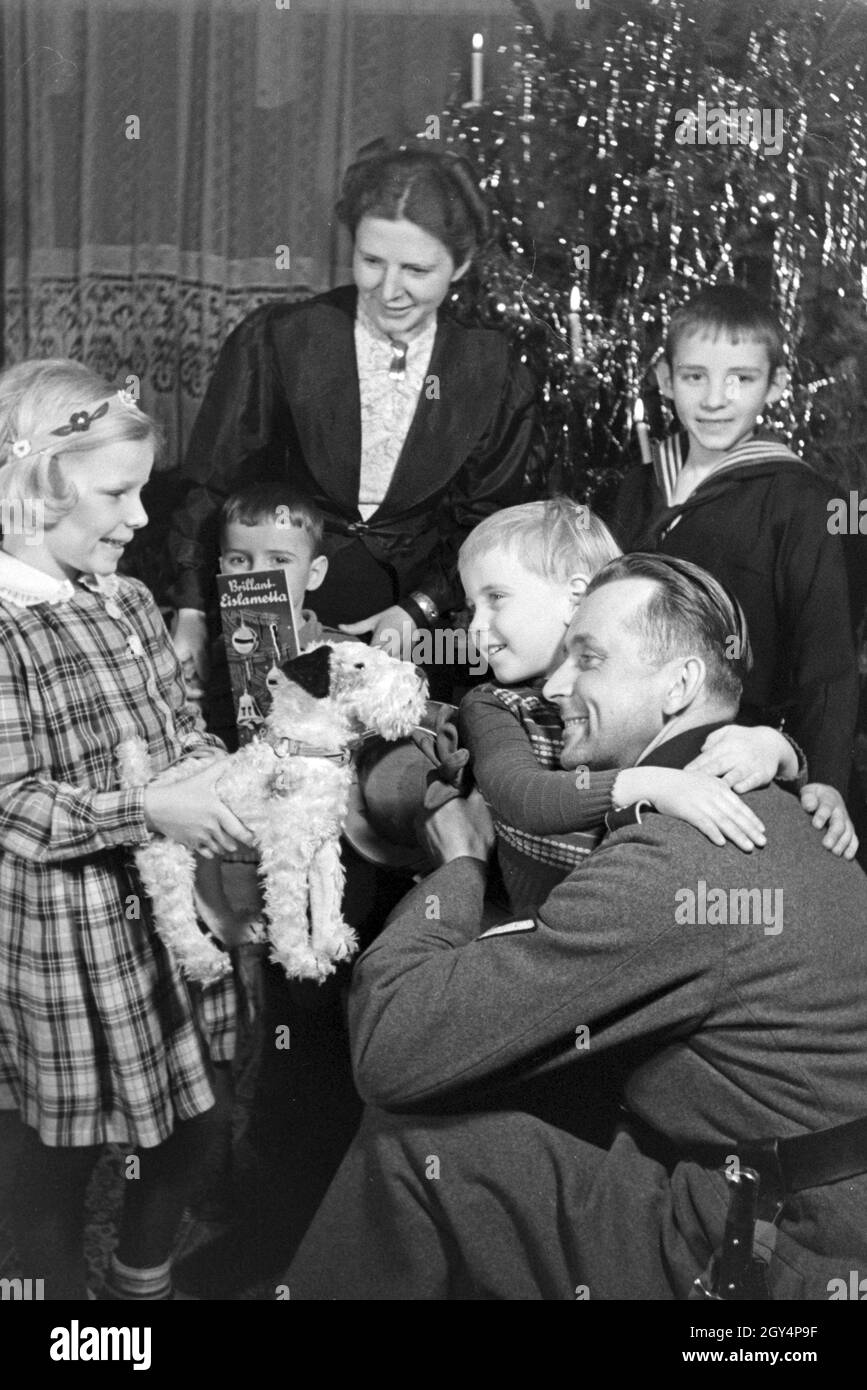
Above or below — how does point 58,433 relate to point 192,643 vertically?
above

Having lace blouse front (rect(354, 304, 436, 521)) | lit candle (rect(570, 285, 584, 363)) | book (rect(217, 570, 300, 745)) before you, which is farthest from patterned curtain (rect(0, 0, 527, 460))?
lit candle (rect(570, 285, 584, 363))

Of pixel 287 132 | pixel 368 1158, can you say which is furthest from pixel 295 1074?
pixel 287 132

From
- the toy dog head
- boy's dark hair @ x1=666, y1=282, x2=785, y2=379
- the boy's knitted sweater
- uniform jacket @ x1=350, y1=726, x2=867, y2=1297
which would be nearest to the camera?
uniform jacket @ x1=350, y1=726, x2=867, y2=1297

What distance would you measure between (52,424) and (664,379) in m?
1.08

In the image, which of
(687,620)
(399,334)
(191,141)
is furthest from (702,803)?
(191,141)

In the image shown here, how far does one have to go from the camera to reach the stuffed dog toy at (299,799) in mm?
2318

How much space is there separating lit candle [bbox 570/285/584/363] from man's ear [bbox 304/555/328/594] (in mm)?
583

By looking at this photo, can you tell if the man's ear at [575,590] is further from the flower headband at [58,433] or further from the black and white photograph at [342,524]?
the flower headband at [58,433]

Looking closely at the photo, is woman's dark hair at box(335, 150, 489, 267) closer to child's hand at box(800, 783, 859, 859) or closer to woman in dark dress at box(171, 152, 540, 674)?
woman in dark dress at box(171, 152, 540, 674)

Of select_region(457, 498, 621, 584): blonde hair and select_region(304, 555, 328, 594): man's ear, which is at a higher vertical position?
select_region(457, 498, 621, 584): blonde hair

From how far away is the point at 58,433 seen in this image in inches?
92.5

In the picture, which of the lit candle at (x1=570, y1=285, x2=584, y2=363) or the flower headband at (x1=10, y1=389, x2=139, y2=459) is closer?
the flower headband at (x1=10, y1=389, x2=139, y2=459)

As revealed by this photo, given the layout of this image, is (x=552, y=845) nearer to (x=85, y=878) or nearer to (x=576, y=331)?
(x=85, y=878)

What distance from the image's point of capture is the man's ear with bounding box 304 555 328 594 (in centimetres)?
247
